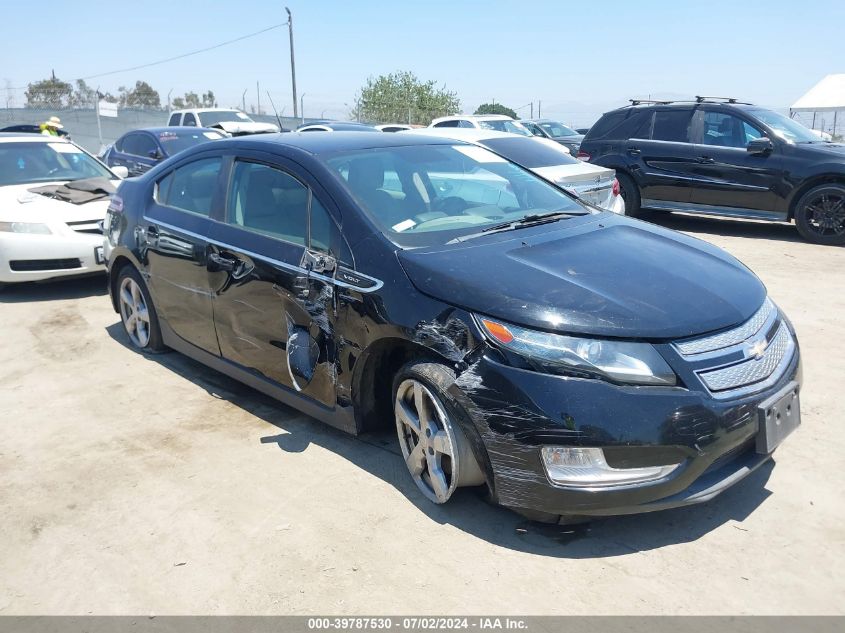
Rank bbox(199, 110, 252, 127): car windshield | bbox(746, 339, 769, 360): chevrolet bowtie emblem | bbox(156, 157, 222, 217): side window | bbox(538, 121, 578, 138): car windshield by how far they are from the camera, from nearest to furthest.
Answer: bbox(746, 339, 769, 360): chevrolet bowtie emblem → bbox(156, 157, 222, 217): side window → bbox(199, 110, 252, 127): car windshield → bbox(538, 121, 578, 138): car windshield

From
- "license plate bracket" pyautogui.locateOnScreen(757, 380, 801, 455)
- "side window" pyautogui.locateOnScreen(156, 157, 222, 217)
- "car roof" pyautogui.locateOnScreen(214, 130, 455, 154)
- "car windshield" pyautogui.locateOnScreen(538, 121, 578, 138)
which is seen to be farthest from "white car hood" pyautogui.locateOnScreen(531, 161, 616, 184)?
"car windshield" pyautogui.locateOnScreen(538, 121, 578, 138)

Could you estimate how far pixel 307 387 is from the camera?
3.81m

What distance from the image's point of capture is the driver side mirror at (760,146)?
922cm

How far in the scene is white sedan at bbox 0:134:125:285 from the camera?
7156 mm

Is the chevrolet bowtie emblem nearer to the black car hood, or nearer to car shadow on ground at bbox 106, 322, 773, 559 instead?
the black car hood

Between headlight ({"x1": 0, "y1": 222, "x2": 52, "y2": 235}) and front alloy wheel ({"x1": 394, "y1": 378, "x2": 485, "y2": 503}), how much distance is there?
213 inches

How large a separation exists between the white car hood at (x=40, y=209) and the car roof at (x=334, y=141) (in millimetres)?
3418

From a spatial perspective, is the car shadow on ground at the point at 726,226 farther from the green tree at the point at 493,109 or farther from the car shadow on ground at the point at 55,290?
the green tree at the point at 493,109

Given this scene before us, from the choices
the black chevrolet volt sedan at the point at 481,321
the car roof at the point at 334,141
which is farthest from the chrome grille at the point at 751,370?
the car roof at the point at 334,141

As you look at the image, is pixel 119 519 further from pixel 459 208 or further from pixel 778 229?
pixel 778 229

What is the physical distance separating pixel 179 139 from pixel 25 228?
549 cm

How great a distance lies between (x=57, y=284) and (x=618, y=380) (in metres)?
A: 7.39

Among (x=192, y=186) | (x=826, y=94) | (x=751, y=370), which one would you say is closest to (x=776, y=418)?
(x=751, y=370)
